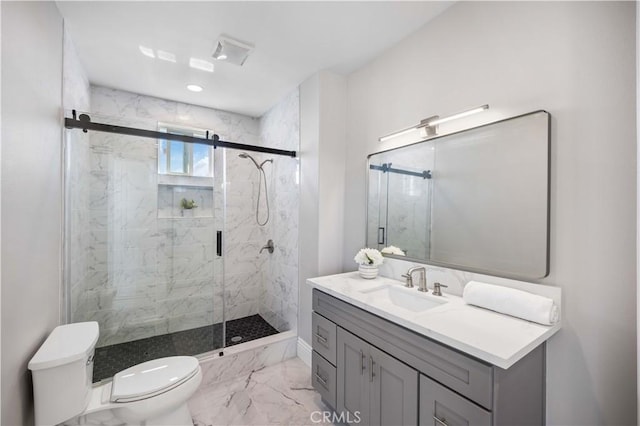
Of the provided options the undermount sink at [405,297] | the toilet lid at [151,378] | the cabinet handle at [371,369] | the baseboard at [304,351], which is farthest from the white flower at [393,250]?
the toilet lid at [151,378]

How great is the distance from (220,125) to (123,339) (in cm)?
239

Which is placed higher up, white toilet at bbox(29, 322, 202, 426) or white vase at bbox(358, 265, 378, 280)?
white vase at bbox(358, 265, 378, 280)

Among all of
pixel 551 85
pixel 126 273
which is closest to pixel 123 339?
pixel 126 273

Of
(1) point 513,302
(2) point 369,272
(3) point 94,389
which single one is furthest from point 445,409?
(3) point 94,389

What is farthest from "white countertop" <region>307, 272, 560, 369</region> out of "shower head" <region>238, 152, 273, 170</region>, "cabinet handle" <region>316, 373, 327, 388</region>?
"shower head" <region>238, 152, 273, 170</region>

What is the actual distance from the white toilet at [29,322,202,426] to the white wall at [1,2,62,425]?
0.09m

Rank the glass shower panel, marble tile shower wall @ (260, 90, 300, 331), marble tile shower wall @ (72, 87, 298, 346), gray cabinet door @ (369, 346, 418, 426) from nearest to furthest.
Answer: gray cabinet door @ (369, 346, 418, 426) < the glass shower panel < marble tile shower wall @ (72, 87, 298, 346) < marble tile shower wall @ (260, 90, 300, 331)

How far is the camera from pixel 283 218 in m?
3.01

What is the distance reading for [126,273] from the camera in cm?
228

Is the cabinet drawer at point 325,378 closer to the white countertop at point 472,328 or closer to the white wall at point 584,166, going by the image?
the white countertop at point 472,328

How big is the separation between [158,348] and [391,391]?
1983mm

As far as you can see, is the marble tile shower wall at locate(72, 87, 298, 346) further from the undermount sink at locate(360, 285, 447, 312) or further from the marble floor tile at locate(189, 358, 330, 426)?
the undermount sink at locate(360, 285, 447, 312)

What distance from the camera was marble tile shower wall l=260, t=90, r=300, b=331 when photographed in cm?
276

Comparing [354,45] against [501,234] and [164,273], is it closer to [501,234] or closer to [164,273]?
[501,234]
